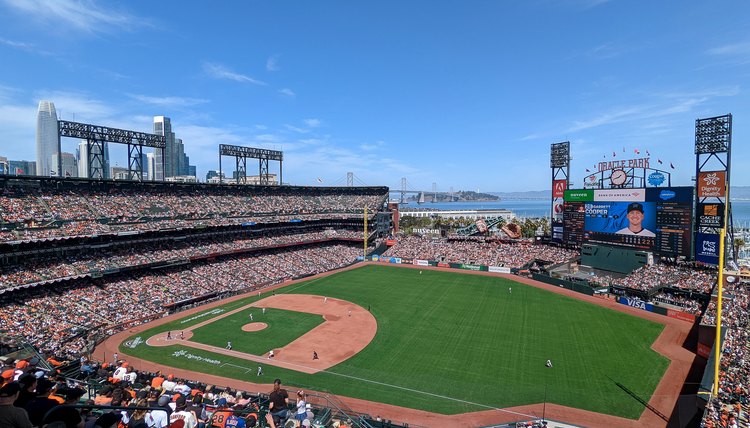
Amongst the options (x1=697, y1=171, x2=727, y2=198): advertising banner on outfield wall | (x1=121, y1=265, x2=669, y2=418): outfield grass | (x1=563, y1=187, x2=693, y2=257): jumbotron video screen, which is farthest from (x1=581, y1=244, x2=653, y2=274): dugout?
(x1=121, y1=265, x2=669, y2=418): outfield grass

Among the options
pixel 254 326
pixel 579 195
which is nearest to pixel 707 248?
pixel 579 195

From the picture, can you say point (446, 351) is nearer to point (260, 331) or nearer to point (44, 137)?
point (260, 331)

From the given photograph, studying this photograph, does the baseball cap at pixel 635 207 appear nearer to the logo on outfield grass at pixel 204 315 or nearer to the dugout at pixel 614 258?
the dugout at pixel 614 258

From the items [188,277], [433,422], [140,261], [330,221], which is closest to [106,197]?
[140,261]

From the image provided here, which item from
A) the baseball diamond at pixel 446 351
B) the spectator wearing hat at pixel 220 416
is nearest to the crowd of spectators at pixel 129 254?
the baseball diamond at pixel 446 351

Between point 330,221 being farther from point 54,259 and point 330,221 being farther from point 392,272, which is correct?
point 54,259

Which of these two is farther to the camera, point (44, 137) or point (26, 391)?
point (44, 137)

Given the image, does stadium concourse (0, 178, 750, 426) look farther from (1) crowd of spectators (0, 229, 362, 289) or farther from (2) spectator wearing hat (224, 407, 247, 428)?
(2) spectator wearing hat (224, 407, 247, 428)
